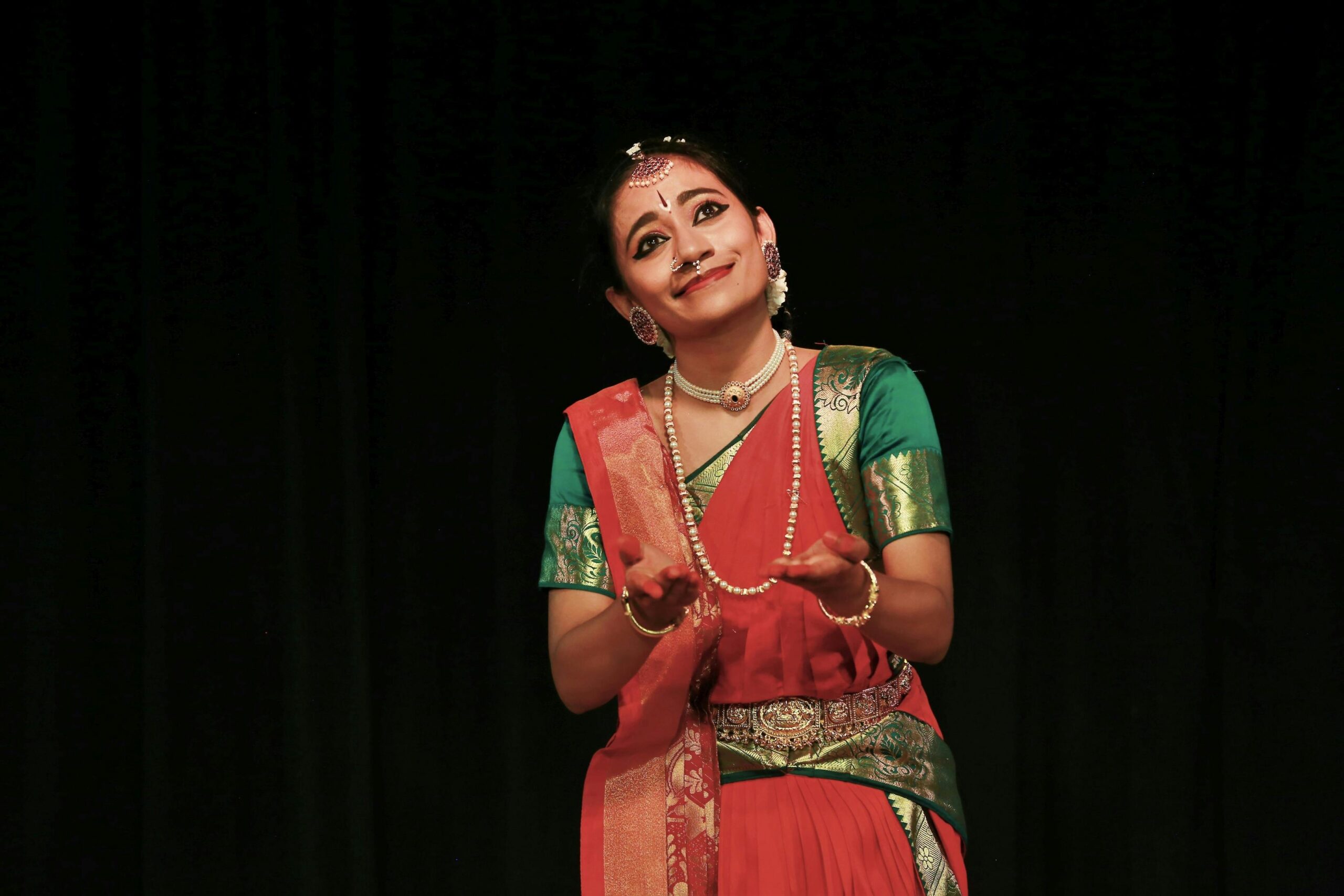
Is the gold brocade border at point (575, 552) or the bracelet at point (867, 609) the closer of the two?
the bracelet at point (867, 609)

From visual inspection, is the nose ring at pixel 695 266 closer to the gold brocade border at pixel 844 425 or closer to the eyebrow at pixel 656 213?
the eyebrow at pixel 656 213

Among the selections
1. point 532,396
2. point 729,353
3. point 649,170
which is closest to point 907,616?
point 729,353

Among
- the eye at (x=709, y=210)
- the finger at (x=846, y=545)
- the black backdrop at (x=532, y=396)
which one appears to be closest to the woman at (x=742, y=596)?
the eye at (x=709, y=210)

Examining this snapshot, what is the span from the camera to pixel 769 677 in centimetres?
135

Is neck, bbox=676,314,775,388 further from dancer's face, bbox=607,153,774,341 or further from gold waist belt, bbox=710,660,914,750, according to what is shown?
gold waist belt, bbox=710,660,914,750

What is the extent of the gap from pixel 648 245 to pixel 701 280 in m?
0.09

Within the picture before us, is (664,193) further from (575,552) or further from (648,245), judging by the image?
(575,552)

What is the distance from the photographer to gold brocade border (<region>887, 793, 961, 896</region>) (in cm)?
128

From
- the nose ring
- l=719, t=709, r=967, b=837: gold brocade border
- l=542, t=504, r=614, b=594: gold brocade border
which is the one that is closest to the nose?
the nose ring

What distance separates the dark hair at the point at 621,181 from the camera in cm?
150

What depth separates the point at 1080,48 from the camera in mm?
2068

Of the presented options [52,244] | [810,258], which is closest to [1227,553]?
[810,258]

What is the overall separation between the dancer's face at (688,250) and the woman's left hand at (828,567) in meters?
0.40

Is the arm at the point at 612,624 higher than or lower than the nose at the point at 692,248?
lower
